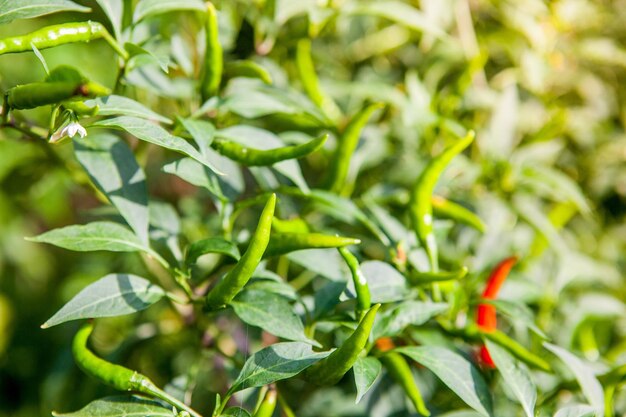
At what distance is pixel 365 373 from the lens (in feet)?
1.95

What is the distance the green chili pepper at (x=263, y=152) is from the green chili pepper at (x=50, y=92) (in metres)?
0.16

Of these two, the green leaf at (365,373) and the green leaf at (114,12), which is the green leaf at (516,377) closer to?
the green leaf at (365,373)

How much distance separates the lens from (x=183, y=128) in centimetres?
70

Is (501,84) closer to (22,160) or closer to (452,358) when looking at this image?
(452,358)

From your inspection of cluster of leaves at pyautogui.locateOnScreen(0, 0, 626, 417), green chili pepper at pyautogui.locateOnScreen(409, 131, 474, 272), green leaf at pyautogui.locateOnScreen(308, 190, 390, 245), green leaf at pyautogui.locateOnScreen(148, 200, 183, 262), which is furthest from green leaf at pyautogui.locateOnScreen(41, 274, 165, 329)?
green chili pepper at pyautogui.locateOnScreen(409, 131, 474, 272)

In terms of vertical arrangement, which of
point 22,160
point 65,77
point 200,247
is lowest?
point 22,160

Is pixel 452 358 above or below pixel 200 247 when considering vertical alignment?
below

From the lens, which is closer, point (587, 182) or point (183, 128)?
point (183, 128)

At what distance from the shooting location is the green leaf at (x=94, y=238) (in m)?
0.63

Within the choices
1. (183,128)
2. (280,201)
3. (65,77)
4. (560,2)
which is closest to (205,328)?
(280,201)

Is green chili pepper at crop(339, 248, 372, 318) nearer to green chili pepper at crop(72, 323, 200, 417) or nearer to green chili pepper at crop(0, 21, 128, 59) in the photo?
green chili pepper at crop(72, 323, 200, 417)

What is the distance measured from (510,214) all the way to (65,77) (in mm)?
805

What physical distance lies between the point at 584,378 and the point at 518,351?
0.08 metres

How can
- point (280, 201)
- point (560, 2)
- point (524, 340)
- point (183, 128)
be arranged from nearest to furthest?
point (183, 128)
point (280, 201)
point (524, 340)
point (560, 2)
